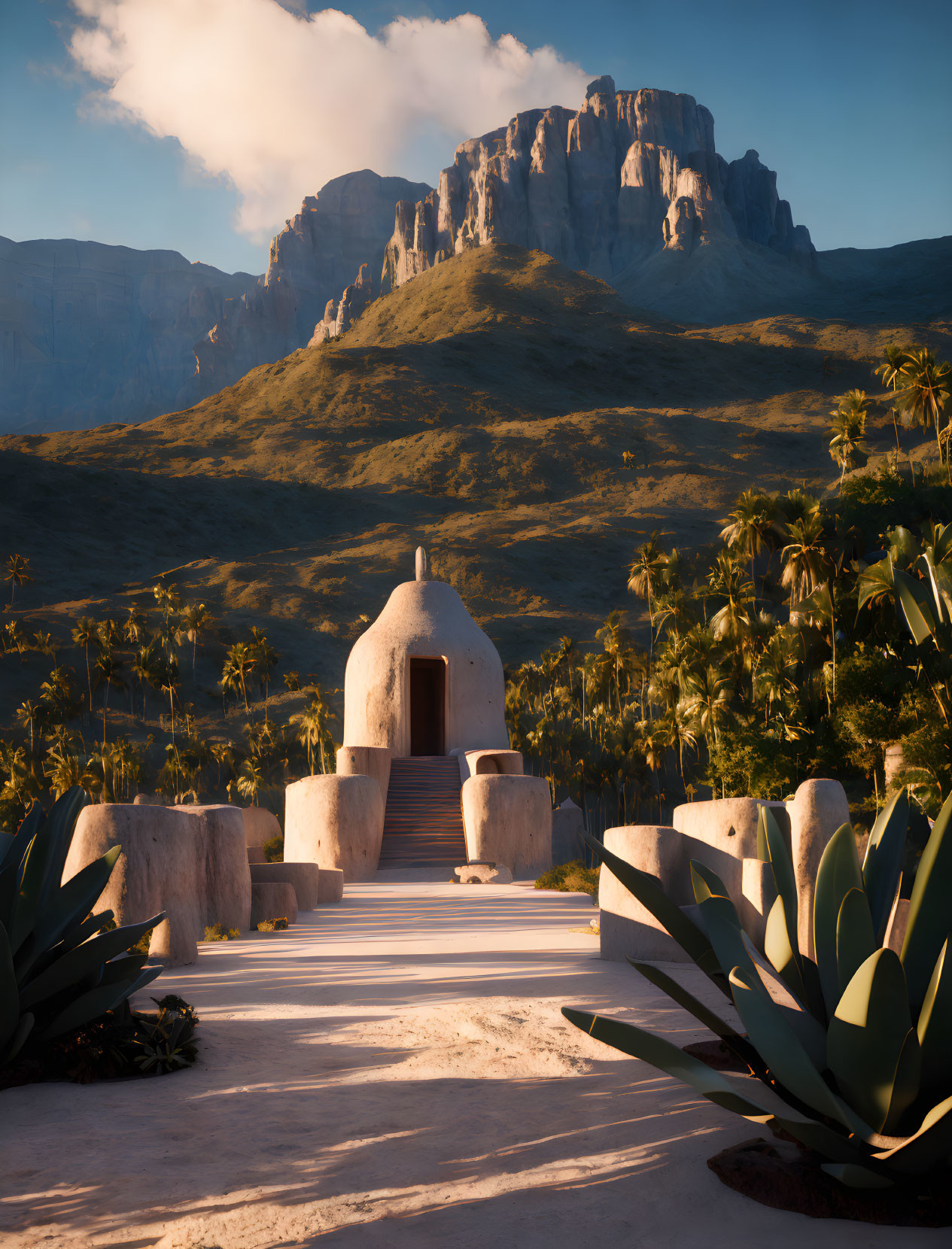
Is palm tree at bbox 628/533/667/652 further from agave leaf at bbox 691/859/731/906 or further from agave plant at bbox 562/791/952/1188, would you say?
agave plant at bbox 562/791/952/1188

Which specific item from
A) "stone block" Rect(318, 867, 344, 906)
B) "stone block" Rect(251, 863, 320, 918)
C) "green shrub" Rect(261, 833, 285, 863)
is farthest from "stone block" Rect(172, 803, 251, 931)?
"green shrub" Rect(261, 833, 285, 863)

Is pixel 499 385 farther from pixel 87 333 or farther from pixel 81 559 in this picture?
pixel 87 333

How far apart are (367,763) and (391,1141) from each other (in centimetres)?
1714

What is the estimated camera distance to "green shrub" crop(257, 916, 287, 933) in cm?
1030

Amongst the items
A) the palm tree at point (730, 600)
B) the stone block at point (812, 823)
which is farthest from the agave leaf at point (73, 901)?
the palm tree at point (730, 600)

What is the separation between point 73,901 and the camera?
4.82 metres

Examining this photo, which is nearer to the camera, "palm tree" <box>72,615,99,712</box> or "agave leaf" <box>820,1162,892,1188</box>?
"agave leaf" <box>820,1162,892,1188</box>

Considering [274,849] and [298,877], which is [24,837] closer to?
[298,877]

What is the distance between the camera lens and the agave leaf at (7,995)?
13.7 feet

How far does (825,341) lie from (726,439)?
26712 millimetres

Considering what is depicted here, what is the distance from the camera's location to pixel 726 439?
9194cm

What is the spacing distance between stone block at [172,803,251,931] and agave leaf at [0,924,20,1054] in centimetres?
458

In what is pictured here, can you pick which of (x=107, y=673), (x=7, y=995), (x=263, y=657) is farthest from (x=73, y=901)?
(x=107, y=673)

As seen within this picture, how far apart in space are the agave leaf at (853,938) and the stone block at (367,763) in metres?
17.3
